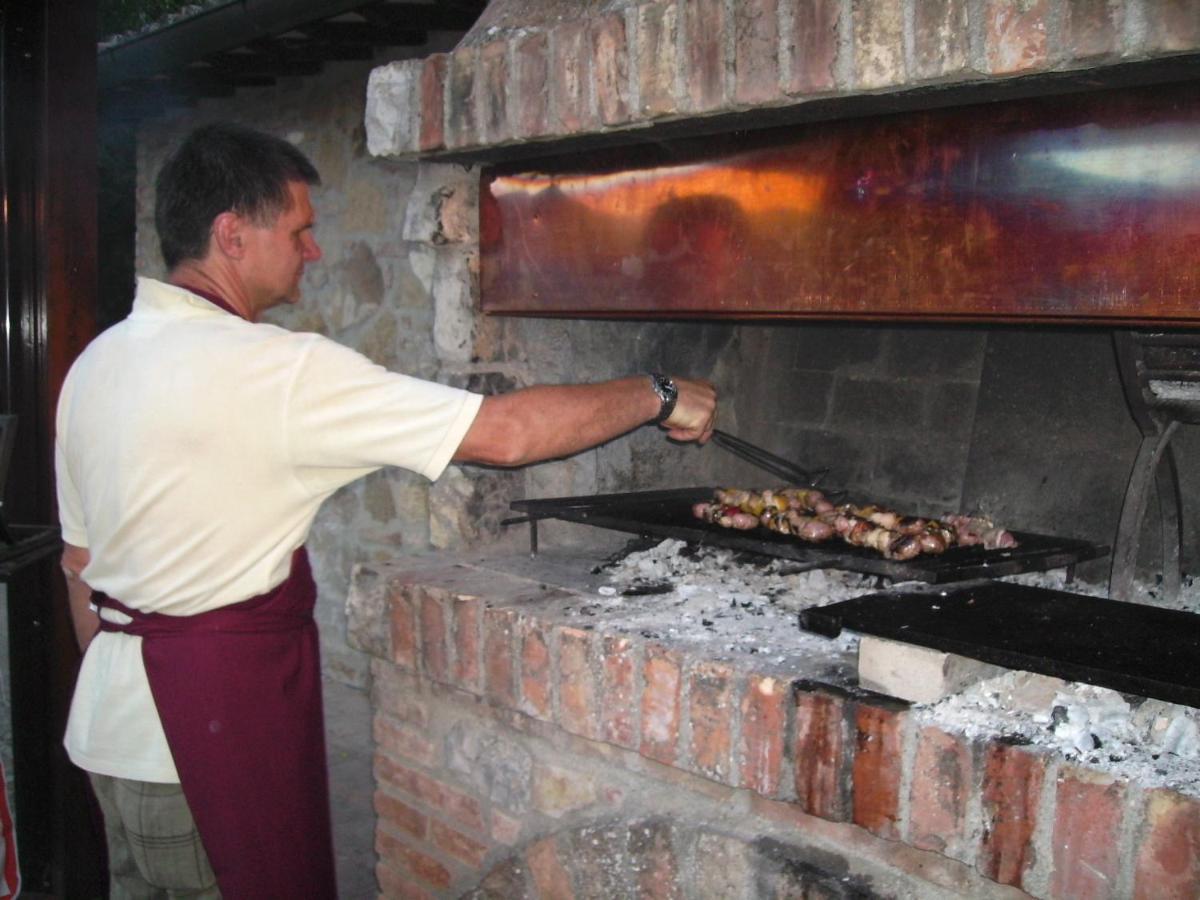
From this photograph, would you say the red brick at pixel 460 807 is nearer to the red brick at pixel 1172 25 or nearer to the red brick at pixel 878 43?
the red brick at pixel 878 43

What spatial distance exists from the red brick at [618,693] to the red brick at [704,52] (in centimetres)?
102

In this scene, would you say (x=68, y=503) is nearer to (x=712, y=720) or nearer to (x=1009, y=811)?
(x=712, y=720)

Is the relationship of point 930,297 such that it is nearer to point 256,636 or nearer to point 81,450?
point 256,636

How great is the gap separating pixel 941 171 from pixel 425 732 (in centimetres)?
170

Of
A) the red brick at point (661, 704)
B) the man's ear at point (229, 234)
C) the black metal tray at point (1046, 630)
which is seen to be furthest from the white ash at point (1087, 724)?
the man's ear at point (229, 234)

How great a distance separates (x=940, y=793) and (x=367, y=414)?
3.61 feet

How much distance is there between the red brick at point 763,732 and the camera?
5.87 feet

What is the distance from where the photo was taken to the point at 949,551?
7.10 feet

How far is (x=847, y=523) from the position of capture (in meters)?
2.34

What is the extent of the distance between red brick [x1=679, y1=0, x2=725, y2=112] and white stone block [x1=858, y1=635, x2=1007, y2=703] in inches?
39.1

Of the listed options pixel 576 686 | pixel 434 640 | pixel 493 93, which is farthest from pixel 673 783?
pixel 493 93

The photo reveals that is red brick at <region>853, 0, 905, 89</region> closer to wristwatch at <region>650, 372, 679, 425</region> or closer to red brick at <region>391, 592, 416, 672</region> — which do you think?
wristwatch at <region>650, 372, 679, 425</region>

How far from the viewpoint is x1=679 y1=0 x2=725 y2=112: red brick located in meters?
1.88

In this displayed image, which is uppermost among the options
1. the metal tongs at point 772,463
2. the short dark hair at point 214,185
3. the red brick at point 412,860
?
the short dark hair at point 214,185
